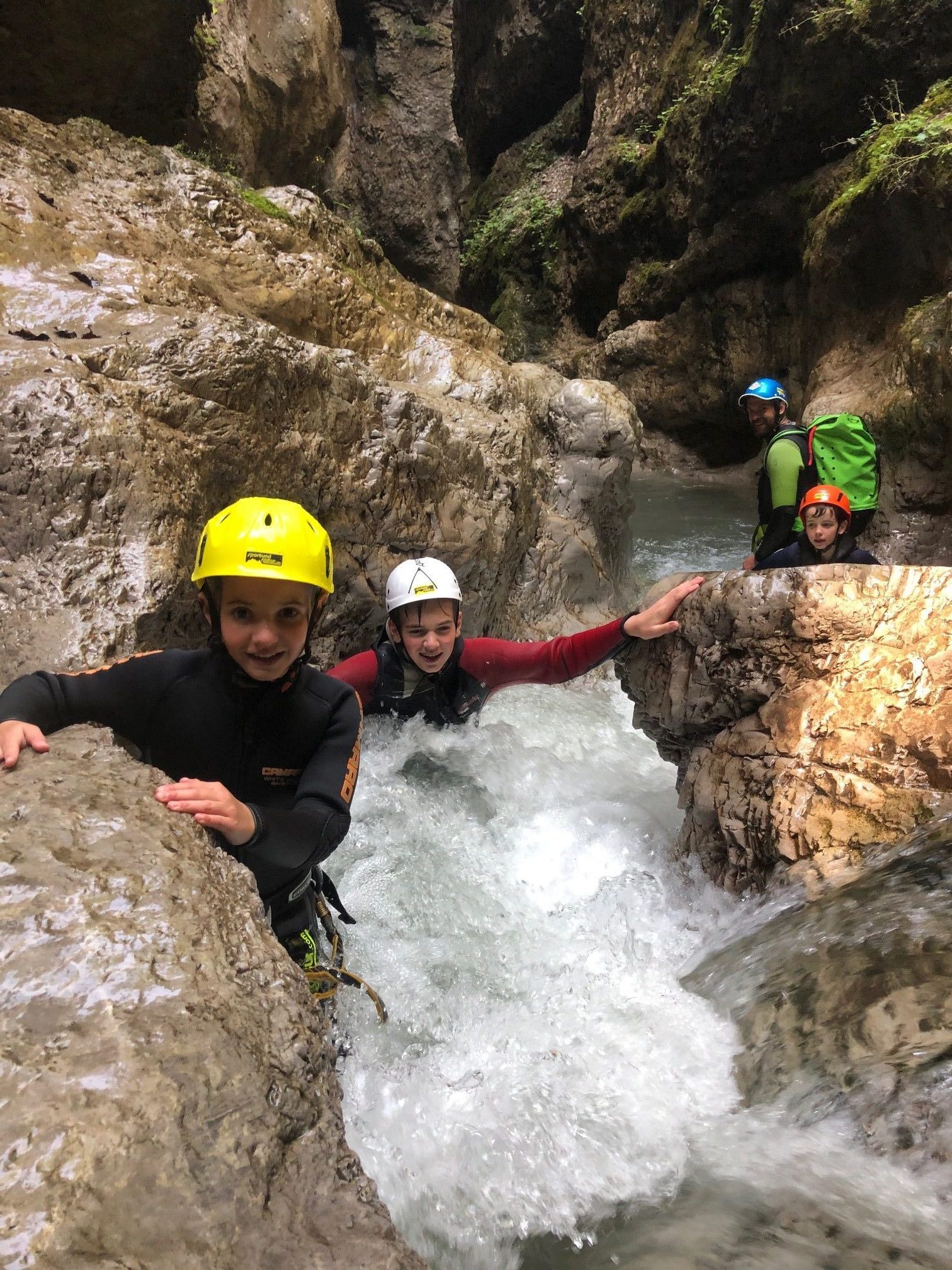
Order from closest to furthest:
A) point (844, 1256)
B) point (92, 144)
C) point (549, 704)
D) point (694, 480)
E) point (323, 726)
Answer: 1. point (844, 1256)
2. point (323, 726)
3. point (92, 144)
4. point (549, 704)
5. point (694, 480)

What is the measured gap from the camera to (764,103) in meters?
9.89

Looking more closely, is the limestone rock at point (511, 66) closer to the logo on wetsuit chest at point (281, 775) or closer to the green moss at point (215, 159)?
the green moss at point (215, 159)

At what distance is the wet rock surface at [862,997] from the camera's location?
1487 millimetres

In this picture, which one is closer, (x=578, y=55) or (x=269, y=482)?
(x=269, y=482)

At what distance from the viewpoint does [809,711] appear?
2.63m

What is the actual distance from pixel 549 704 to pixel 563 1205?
380 cm

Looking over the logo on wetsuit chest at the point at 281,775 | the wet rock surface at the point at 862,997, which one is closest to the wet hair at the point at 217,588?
the logo on wetsuit chest at the point at 281,775

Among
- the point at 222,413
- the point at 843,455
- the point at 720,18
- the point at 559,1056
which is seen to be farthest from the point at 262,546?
the point at 720,18

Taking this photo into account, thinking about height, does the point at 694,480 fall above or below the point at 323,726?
above

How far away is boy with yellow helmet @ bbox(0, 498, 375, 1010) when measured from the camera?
206 centimetres

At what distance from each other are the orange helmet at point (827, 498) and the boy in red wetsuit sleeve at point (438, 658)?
1479 millimetres

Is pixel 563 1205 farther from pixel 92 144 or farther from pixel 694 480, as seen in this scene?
pixel 694 480

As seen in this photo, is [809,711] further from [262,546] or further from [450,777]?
[450,777]

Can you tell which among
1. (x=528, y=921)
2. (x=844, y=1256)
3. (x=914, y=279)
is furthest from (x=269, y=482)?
(x=914, y=279)
